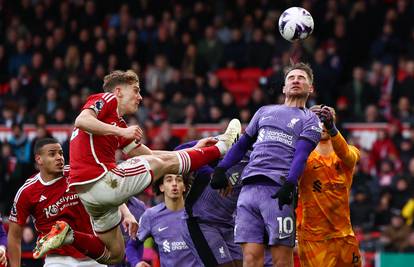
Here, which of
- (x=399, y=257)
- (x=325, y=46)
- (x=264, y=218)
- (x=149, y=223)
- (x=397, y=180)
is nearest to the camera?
A: (x=264, y=218)

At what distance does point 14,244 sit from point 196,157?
1933 mm

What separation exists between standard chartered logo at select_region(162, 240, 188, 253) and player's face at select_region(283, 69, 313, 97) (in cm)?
201

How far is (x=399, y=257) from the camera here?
14.9m

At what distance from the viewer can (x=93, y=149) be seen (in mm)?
10312

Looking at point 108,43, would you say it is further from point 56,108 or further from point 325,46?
point 325,46

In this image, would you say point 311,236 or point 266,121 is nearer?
point 266,121

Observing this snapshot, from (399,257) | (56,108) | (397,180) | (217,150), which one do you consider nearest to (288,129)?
(217,150)

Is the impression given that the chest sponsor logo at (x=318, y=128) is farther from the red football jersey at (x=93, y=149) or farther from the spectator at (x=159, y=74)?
the spectator at (x=159, y=74)

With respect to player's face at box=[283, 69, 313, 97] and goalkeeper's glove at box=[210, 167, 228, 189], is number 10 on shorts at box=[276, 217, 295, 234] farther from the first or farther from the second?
player's face at box=[283, 69, 313, 97]

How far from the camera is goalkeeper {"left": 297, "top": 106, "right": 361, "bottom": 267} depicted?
11125mm

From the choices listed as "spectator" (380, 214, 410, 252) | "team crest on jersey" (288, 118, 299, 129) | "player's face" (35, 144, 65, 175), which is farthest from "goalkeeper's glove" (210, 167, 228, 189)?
"spectator" (380, 214, 410, 252)

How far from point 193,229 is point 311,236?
113cm

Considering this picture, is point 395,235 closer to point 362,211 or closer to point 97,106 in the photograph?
point 362,211

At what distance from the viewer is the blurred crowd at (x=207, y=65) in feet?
59.4
